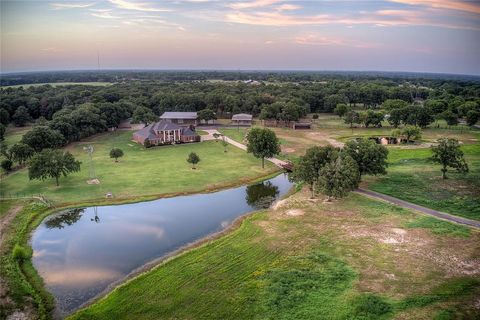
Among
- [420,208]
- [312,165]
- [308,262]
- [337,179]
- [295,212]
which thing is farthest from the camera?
[312,165]

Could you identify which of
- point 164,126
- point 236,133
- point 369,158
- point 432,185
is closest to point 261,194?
point 369,158

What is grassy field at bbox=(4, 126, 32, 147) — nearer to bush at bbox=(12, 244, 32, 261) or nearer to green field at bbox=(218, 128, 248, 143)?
green field at bbox=(218, 128, 248, 143)

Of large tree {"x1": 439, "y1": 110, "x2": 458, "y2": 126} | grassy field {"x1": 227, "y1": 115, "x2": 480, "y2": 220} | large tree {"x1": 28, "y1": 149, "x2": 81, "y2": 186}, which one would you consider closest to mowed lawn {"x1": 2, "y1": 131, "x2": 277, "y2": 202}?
large tree {"x1": 28, "y1": 149, "x2": 81, "y2": 186}

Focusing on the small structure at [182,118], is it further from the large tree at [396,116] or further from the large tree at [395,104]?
the large tree at [395,104]

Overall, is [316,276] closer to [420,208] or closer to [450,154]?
[420,208]

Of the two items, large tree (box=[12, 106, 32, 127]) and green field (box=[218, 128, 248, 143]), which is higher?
large tree (box=[12, 106, 32, 127])

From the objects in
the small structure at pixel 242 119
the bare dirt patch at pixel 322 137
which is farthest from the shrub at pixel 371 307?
the small structure at pixel 242 119
